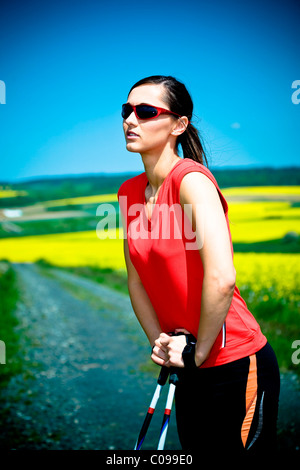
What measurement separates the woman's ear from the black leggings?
0.78m

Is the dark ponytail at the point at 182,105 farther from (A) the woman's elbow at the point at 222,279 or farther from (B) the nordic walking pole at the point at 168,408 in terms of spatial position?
(B) the nordic walking pole at the point at 168,408

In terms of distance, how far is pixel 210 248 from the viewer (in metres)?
1.24

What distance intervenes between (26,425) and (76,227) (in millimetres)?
7640

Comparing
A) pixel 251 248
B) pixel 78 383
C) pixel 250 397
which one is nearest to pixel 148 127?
pixel 250 397

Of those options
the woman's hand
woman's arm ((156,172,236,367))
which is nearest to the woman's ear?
woman's arm ((156,172,236,367))

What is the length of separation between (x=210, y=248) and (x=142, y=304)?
551mm

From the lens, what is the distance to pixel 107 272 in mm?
10305

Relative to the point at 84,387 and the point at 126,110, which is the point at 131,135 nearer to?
the point at 126,110

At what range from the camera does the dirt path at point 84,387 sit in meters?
3.46

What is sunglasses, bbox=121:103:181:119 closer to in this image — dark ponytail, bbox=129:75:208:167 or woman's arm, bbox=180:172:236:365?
dark ponytail, bbox=129:75:208:167

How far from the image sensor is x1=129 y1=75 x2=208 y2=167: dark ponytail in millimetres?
1501
